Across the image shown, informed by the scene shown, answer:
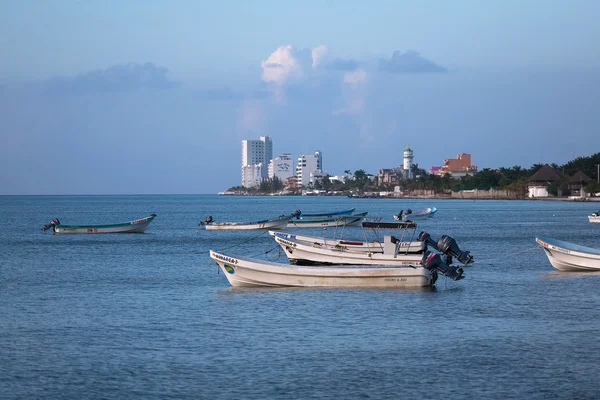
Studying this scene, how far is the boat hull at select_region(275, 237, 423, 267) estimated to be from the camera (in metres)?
37.8

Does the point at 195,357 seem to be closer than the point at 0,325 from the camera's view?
Yes

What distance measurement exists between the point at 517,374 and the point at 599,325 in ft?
22.9

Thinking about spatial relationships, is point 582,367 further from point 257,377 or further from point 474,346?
point 257,377

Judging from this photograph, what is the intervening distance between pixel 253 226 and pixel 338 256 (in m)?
45.5

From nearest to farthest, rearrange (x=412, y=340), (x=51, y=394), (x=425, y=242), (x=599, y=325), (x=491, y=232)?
(x=51, y=394), (x=412, y=340), (x=599, y=325), (x=425, y=242), (x=491, y=232)

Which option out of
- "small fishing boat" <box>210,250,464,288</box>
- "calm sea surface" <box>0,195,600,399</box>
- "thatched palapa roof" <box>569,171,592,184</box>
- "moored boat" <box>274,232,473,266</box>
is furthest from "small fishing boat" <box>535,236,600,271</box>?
"thatched palapa roof" <box>569,171,592,184</box>

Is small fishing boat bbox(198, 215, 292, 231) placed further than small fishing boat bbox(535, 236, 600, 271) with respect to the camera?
Yes

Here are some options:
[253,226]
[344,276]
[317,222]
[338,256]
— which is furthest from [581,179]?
[344,276]

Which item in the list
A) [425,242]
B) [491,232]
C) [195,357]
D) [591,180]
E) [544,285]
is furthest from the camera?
[591,180]

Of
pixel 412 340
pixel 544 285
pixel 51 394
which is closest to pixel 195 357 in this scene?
pixel 51 394

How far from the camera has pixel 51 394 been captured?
1788 centimetres

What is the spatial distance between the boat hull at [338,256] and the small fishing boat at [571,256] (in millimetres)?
5885

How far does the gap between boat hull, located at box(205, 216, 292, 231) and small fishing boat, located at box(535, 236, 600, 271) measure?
44.7 meters

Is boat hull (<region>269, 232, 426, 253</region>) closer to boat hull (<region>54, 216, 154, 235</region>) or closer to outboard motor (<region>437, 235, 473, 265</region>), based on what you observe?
outboard motor (<region>437, 235, 473, 265</region>)
